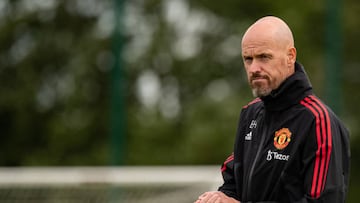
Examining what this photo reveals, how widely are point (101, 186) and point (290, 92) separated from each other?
508 cm

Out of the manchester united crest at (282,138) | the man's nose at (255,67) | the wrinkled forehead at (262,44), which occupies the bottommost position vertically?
the manchester united crest at (282,138)

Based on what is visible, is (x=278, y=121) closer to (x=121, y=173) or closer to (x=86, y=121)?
(x=121, y=173)

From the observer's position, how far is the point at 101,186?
846 cm

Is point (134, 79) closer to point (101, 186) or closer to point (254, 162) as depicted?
point (101, 186)

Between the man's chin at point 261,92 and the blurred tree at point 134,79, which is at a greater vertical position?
the man's chin at point 261,92

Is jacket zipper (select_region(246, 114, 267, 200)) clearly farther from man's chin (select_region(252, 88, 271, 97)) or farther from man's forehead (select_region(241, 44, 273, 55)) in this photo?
man's forehead (select_region(241, 44, 273, 55))

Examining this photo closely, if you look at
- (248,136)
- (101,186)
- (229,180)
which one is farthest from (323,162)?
(101,186)

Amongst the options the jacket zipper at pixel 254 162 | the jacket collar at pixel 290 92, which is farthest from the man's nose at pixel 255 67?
the jacket zipper at pixel 254 162

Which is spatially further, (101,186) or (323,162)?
(101,186)

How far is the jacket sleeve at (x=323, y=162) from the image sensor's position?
3441 mm

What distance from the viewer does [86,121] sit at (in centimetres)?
1189

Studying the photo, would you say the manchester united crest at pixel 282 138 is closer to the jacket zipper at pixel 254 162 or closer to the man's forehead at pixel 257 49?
the jacket zipper at pixel 254 162

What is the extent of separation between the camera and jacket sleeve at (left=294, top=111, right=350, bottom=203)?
11.3ft

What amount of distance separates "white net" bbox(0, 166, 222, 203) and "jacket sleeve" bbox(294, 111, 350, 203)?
179 inches
